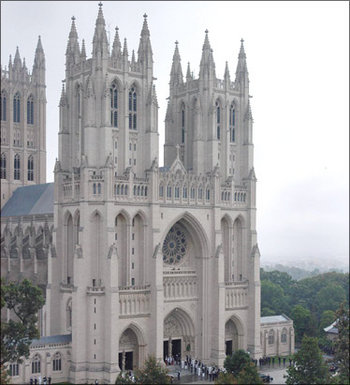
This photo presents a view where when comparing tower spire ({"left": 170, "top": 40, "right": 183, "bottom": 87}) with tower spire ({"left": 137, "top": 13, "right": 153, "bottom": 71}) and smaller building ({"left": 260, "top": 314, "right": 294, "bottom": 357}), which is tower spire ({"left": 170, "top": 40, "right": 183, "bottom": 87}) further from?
smaller building ({"left": 260, "top": 314, "right": 294, "bottom": 357})

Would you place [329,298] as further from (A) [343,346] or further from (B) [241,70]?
(A) [343,346]

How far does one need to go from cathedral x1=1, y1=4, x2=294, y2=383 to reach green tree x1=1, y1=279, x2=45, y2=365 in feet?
19.8

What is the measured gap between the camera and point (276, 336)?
289ft

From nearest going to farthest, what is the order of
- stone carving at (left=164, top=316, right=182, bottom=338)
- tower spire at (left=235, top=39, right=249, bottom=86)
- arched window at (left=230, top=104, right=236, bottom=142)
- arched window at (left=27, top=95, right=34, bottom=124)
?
stone carving at (left=164, top=316, right=182, bottom=338) → arched window at (left=230, top=104, right=236, bottom=142) → tower spire at (left=235, top=39, right=249, bottom=86) → arched window at (left=27, top=95, right=34, bottom=124)

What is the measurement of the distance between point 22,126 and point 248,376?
234 feet

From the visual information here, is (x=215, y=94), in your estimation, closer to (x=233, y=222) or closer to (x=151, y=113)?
(x=151, y=113)

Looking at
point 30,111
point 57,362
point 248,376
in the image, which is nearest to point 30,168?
point 30,111

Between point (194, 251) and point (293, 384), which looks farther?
point (194, 251)

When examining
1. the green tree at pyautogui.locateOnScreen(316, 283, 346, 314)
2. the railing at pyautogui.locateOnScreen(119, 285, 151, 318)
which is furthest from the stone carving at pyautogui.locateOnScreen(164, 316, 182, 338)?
the green tree at pyautogui.locateOnScreen(316, 283, 346, 314)

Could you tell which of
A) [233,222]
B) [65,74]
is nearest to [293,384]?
[233,222]

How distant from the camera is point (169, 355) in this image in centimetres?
7944

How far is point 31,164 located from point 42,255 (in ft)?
104

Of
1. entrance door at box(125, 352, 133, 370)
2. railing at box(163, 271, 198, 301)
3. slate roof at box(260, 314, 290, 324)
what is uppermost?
railing at box(163, 271, 198, 301)

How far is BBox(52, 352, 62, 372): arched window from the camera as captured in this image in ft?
229
